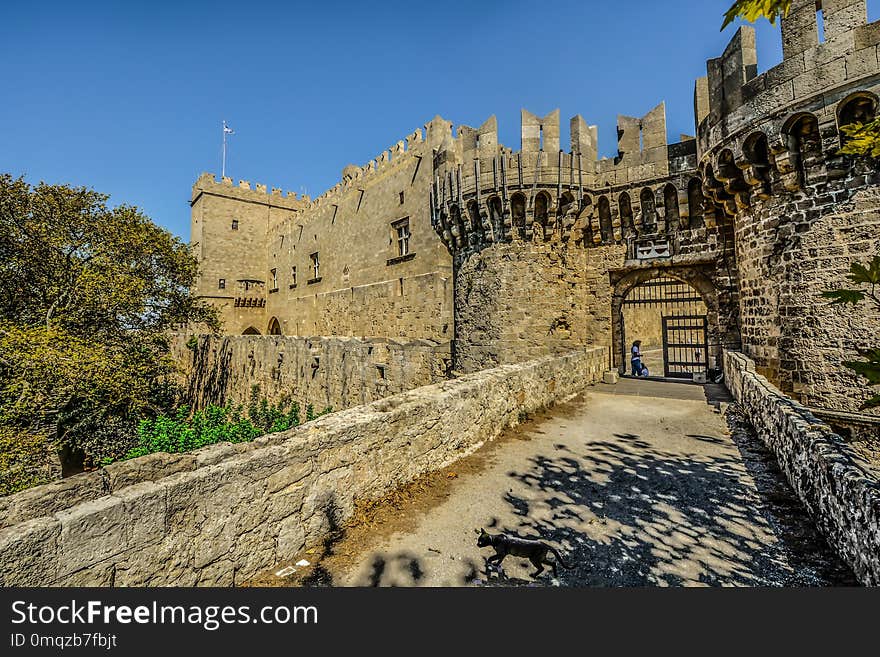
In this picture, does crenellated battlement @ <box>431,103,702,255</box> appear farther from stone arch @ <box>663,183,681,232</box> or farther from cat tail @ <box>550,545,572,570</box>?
cat tail @ <box>550,545,572,570</box>

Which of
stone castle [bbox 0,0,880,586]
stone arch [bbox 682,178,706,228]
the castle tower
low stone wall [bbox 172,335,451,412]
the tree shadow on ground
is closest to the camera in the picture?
stone castle [bbox 0,0,880,586]

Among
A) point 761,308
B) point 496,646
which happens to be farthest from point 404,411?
point 761,308

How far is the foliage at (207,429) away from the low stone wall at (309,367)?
35.0 inches

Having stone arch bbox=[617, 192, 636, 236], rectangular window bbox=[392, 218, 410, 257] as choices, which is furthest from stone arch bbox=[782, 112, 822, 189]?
rectangular window bbox=[392, 218, 410, 257]

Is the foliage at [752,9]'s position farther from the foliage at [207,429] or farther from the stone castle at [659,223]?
the foliage at [207,429]

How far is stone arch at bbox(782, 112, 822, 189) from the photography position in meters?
7.16

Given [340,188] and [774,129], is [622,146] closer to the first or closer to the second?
[774,129]

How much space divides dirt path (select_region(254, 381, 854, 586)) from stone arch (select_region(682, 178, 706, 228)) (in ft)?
20.5

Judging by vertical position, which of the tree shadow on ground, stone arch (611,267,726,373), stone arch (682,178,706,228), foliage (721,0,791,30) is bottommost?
the tree shadow on ground

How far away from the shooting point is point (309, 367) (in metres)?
14.8

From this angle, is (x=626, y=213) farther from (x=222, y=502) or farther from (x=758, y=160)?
(x=222, y=502)

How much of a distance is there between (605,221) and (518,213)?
2.49 meters

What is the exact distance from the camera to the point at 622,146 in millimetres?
11062

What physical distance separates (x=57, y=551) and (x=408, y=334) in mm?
14855
